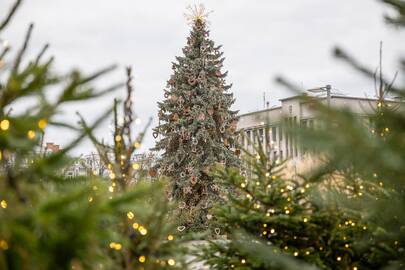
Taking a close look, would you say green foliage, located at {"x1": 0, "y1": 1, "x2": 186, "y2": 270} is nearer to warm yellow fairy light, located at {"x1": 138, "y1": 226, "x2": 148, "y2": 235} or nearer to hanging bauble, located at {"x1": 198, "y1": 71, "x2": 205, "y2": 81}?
warm yellow fairy light, located at {"x1": 138, "y1": 226, "x2": 148, "y2": 235}

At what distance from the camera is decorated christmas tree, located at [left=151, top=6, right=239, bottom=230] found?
22.0m

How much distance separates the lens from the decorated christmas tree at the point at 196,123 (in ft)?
72.1

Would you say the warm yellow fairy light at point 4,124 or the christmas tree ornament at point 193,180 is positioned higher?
the warm yellow fairy light at point 4,124

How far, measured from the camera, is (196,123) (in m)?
22.5

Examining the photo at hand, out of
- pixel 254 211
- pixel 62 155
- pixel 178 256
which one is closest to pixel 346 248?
pixel 254 211

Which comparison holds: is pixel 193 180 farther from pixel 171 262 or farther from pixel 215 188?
pixel 171 262

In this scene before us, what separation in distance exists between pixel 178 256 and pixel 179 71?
749 inches

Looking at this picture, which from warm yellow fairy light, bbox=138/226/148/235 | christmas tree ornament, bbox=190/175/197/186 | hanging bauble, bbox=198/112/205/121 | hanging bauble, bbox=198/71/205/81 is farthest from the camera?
hanging bauble, bbox=198/71/205/81

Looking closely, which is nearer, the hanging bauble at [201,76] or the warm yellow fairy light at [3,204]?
the warm yellow fairy light at [3,204]

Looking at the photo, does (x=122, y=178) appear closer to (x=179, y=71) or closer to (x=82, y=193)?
(x=82, y=193)

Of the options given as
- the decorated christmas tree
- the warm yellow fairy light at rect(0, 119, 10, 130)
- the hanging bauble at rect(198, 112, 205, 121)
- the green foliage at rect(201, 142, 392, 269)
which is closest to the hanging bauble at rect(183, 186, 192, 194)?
the decorated christmas tree

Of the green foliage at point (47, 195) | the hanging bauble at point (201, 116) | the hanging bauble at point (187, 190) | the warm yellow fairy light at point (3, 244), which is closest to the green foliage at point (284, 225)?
the green foliage at point (47, 195)

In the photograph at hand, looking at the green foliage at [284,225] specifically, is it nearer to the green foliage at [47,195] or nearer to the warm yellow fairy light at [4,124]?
the green foliage at [47,195]

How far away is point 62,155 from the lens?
6.73ft
